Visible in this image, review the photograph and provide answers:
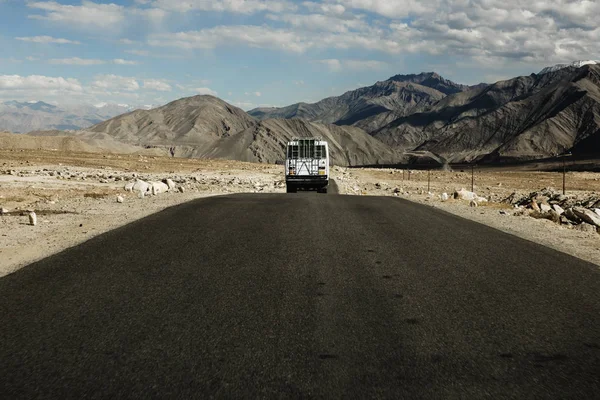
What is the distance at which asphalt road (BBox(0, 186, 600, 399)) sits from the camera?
4.37 m

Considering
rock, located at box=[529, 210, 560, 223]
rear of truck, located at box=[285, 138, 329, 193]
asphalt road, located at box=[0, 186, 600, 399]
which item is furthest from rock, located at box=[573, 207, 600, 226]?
rear of truck, located at box=[285, 138, 329, 193]

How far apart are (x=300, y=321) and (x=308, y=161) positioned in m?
24.2

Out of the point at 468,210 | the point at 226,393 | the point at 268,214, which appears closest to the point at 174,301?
the point at 226,393

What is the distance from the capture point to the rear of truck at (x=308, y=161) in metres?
29.7

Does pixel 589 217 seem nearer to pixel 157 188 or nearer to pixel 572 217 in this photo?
pixel 572 217

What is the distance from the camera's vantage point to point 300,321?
19.0 feet

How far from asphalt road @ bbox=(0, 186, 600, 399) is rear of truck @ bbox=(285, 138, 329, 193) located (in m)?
19.3

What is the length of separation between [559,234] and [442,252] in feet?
18.2

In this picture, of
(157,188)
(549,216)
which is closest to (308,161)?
(157,188)

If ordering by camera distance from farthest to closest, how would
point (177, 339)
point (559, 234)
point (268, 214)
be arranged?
point (268, 214) → point (559, 234) → point (177, 339)

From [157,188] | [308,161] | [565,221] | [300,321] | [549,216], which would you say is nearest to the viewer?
[300,321]

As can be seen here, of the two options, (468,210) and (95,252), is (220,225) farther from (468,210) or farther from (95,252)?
(468,210)

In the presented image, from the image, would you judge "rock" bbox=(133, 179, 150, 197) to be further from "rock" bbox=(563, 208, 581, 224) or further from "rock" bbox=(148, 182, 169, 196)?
"rock" bbox=(563, 208, 581, 224)

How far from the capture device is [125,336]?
17.5 ft
